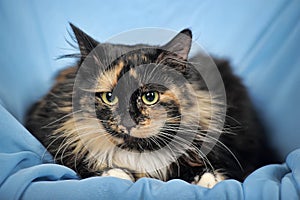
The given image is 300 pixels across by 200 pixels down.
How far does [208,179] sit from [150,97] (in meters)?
0.31

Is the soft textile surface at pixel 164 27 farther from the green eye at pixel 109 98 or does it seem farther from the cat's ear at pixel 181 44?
the cat's ear at pixel 181 44

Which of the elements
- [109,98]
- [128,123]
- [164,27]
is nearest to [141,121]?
[128,123]

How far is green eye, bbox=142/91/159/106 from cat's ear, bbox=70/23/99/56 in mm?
250

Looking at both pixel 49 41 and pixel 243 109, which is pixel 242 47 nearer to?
pixel 243 109

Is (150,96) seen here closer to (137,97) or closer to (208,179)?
(137,97)

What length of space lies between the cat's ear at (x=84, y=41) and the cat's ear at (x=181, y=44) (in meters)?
0.24

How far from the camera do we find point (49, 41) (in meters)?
1.91

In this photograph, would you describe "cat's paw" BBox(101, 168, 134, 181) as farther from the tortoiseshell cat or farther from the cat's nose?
the cat's nose

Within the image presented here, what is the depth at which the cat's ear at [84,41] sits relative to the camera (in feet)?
4.50

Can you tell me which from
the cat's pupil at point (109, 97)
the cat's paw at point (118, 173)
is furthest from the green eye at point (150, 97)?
the cat's paw at point (118, 173)

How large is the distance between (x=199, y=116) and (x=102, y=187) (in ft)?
1.51

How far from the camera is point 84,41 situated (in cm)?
138

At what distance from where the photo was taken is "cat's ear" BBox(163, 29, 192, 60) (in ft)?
4.30

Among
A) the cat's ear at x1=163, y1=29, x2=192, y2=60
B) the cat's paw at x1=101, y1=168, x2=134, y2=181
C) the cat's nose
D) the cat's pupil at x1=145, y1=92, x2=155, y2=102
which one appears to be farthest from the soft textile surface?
the cat's ear at x1=163, y1=29, x2=192, y2=60
